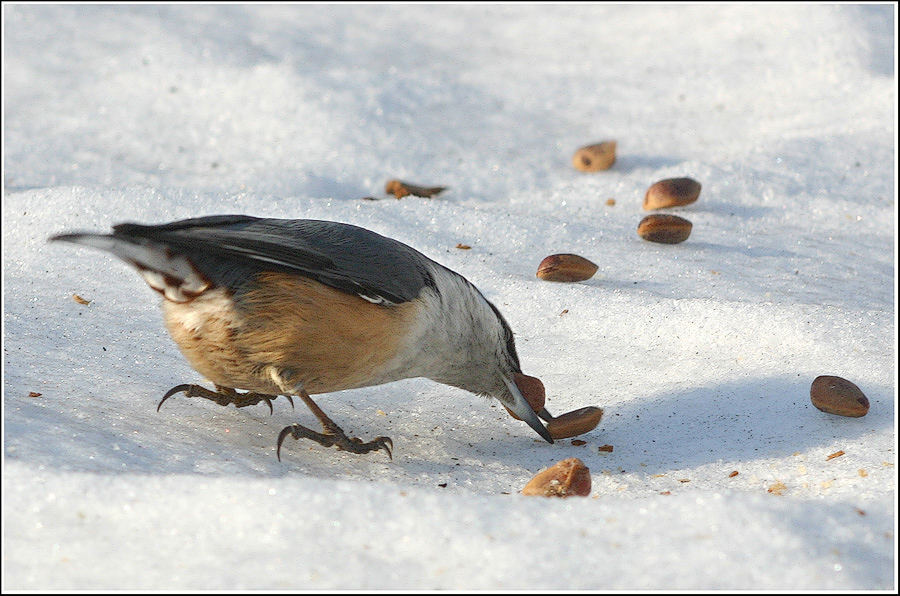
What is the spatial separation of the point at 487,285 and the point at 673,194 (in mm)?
1154

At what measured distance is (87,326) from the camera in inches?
113

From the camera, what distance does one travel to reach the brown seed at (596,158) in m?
4.50

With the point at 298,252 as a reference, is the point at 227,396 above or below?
below

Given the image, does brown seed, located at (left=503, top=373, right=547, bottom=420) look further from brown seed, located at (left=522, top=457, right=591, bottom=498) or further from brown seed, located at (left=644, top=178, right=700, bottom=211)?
brown seed, located at (left=644, top=178, right=700, bottom=211)

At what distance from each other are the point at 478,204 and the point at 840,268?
4.96 ft

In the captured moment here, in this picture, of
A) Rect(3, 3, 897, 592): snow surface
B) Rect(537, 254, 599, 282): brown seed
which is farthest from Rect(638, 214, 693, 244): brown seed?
Rect(537, 254, 599, 282): brown seed

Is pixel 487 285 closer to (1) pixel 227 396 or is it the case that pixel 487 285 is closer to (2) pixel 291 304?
(1) pixel 227 396

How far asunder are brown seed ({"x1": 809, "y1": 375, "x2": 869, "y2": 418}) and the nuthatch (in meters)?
0.96

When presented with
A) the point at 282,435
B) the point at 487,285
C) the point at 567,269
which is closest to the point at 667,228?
the point at 567,269

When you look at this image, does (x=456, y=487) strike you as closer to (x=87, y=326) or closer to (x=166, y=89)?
(x=87, y=326)

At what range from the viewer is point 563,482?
211cm

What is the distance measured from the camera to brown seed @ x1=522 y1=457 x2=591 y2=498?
210 cm

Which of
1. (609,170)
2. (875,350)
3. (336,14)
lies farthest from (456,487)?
(336,14)

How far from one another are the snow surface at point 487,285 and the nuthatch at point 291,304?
0.21m
